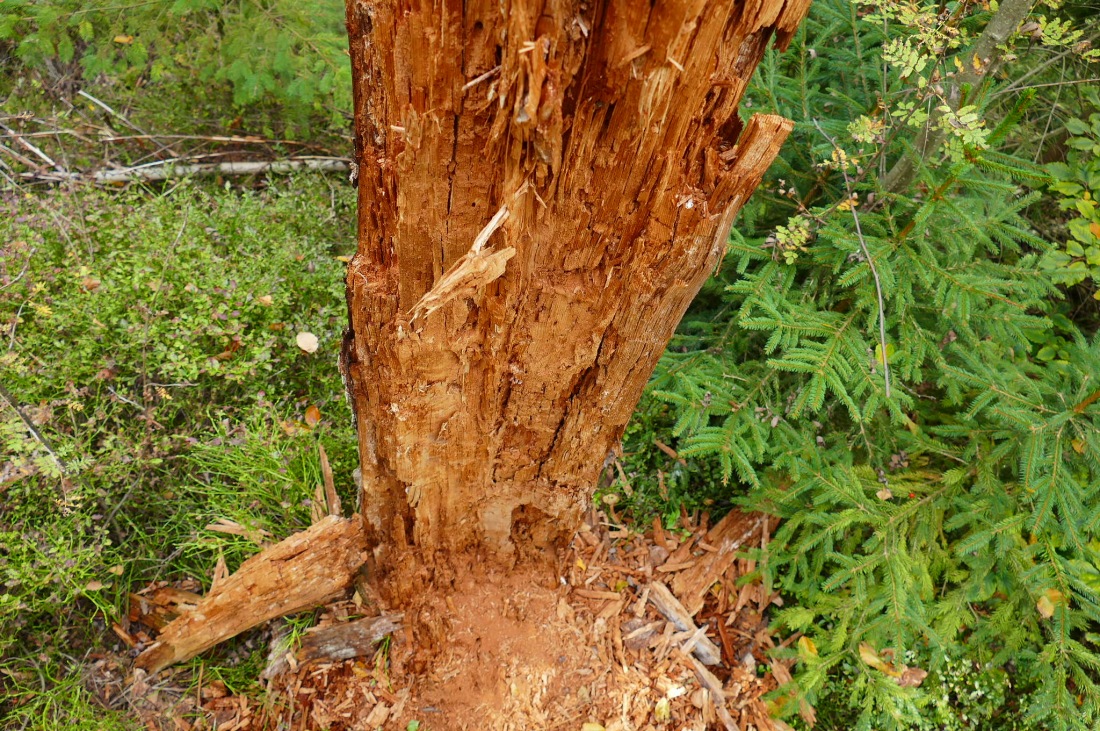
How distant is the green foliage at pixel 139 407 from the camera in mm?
2834

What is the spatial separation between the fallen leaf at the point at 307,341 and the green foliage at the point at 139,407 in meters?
0.05

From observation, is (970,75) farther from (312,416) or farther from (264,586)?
(264,586)

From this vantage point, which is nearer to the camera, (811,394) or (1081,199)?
(811,394)

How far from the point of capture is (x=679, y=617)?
3.29 metres

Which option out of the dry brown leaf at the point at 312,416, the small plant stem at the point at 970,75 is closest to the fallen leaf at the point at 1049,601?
the small plant stem at the point at 970,75

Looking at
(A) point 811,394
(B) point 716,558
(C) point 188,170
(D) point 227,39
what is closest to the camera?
(A) point 811,394

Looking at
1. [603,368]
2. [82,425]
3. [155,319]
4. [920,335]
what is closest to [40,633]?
[82,425]

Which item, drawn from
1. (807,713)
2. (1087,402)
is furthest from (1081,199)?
(807,713)

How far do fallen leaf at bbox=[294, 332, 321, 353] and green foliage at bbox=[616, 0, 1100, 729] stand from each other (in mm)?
1992

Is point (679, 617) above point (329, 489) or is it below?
below

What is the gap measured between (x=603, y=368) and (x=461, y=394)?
47cm

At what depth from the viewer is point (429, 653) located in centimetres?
288

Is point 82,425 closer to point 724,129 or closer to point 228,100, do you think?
point 228,100

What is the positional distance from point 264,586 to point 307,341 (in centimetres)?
140
